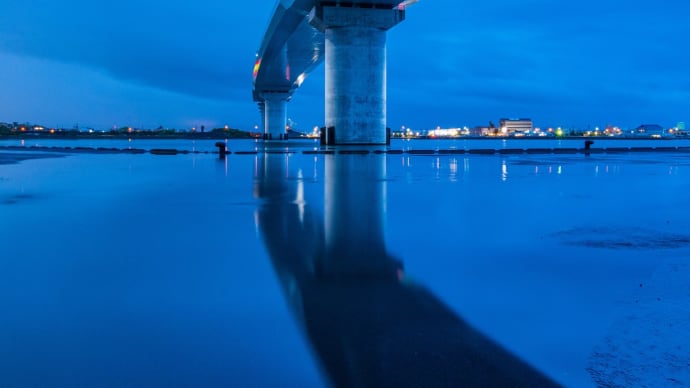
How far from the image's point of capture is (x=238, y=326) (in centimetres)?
344

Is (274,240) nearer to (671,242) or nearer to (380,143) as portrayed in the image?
(671,242)

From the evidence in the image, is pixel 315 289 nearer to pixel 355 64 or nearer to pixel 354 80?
pixel 354 80

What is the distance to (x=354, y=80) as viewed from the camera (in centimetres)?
3562

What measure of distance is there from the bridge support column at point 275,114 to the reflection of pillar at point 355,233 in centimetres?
9317

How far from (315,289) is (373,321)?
0.86m

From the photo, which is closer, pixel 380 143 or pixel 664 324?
pixel 664 324

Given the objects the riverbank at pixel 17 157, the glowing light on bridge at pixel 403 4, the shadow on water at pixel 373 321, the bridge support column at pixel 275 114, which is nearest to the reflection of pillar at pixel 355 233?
the shadow on water at pixel 373 321

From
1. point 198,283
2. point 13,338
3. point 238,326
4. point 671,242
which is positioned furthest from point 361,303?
point 671,242

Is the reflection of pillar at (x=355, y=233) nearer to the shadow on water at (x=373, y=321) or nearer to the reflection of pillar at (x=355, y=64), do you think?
the shadow on water at (x=373, y=321)

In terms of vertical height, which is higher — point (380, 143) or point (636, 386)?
point (380, 143)

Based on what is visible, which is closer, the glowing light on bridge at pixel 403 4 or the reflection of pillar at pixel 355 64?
the reflection of pillar at pixel 355 64

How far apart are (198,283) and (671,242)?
16.8 feet

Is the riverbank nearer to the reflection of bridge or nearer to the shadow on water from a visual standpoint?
the reflection of bridge

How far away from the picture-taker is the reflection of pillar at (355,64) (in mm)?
35656
